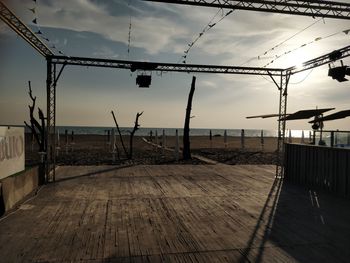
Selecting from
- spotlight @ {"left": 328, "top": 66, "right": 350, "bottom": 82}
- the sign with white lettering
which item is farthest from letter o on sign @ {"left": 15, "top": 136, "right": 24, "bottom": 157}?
spotlight @ {"left": 328, "top": 66, "right": 350, "bottom": 82}

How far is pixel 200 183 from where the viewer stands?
414 inches

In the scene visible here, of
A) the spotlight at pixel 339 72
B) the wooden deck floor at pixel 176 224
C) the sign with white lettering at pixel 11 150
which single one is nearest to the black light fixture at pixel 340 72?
the spotlight at pixel 339 72

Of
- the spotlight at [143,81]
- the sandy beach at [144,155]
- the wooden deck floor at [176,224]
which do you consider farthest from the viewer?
the sandy beach at [144,155]

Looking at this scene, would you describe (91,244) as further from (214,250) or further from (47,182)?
(47,182)

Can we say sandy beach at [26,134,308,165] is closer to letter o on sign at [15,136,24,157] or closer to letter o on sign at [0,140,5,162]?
letter o on sign at [15,136,24,157]

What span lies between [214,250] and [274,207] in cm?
330

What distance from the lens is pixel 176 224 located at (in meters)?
5.91

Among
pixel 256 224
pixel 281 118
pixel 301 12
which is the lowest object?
pixel 256 224

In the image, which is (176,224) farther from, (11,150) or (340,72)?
(340,72)

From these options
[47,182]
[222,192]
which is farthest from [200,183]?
[47,182]

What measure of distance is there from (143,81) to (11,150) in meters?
6.16

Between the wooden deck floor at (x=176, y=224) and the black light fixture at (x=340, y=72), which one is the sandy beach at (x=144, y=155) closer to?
the wooden deck floor at (x=176, y=224)

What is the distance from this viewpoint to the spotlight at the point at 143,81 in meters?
12.5

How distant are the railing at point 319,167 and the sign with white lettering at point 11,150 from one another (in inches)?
346
